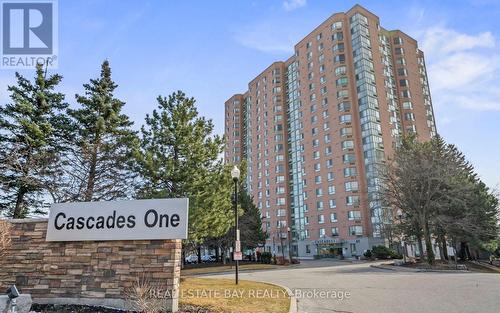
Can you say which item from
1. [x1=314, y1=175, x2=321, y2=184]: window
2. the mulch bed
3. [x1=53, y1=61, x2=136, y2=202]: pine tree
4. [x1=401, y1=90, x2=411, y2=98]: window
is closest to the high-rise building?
[x1=314, y1=175, x2=321, y2=184]: window

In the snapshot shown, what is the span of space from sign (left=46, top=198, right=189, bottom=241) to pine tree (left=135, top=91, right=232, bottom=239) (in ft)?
21.9

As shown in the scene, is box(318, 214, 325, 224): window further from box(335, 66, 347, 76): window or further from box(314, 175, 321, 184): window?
box(335, 66, 347, 76): window

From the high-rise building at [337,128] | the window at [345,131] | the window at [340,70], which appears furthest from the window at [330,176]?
the window at [340,70]

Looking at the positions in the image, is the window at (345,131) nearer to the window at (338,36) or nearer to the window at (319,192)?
the window at (319,192)

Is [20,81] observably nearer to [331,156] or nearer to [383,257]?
[383,257]

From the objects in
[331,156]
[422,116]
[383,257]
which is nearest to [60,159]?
[383,257]

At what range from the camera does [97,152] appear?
23.8 metres

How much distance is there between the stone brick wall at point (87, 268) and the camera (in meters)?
8.42

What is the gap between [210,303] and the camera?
9055mm

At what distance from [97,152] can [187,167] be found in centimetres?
1047

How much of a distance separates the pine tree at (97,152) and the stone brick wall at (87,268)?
496 inches

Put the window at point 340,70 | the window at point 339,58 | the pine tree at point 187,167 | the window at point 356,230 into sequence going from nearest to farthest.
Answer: the pine tree at point 187,167, the window at point 356,230, the window at point 340,70, the window at point 339,58

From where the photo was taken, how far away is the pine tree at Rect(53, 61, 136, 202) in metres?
22.5

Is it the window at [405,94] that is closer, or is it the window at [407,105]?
the window at [407,105]
